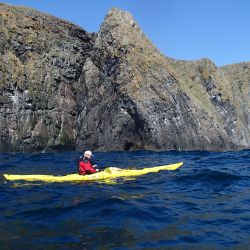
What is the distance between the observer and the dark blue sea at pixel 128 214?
891 cm

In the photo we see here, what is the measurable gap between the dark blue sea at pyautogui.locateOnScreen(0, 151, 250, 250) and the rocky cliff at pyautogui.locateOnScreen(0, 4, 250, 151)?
23.7 m

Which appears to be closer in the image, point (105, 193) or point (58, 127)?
point (105, 193)

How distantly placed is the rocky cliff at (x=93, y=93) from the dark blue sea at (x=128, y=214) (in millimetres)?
23734

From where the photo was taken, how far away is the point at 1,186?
16078mm

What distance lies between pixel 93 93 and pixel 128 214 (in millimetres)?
34055

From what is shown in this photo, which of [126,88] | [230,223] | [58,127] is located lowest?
[230,223]

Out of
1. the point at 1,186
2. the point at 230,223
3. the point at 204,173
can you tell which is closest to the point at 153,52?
the point at 204,173

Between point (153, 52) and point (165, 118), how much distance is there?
8814 millimetres

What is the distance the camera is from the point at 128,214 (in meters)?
11.2

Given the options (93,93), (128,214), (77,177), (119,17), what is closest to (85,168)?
(77,177)

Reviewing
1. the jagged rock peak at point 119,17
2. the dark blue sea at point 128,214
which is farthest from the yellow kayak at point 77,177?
the jagged rock peak at point 119,17

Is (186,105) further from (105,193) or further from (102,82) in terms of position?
(105,193)

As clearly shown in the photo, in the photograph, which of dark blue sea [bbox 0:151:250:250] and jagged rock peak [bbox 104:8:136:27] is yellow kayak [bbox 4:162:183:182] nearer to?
dark blue sea [bbox 0:151:250:250]

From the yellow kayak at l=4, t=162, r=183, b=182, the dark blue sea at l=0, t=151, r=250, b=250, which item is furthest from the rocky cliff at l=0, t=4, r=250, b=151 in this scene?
the dark blue sea at l=0, t=151, r=250, b=250
